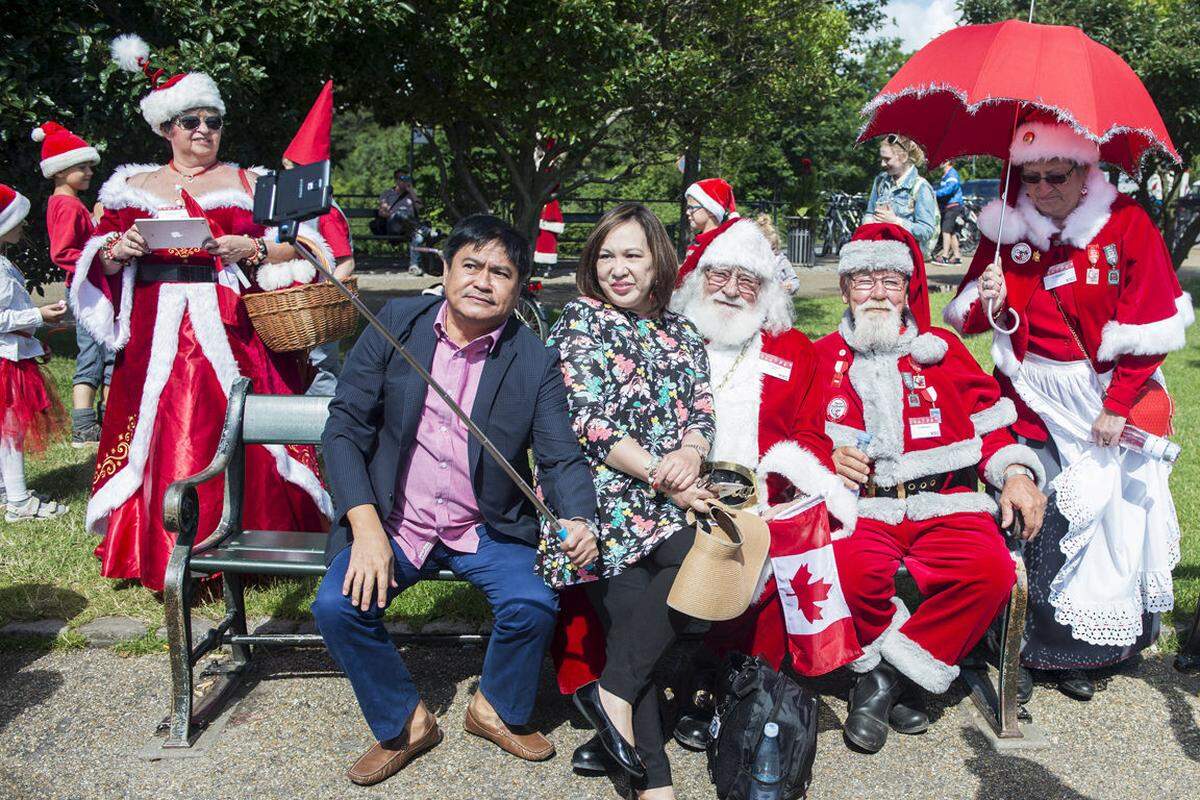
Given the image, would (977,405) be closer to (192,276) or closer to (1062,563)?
(1062,563)

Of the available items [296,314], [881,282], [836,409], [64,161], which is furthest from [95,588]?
[881,282]

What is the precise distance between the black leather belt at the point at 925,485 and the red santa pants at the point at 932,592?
145 millimetres

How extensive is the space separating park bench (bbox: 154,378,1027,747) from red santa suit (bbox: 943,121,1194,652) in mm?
436

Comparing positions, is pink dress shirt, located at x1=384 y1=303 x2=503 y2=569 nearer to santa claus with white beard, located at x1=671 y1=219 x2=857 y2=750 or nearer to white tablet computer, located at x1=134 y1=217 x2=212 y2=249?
santa claus with white beard, located at x1=671 y1=219 x2=857 y2=750

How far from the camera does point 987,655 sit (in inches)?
146

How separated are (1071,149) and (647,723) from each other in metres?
2.42

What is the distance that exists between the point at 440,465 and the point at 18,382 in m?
3.20

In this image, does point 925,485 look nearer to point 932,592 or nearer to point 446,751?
point 932,592

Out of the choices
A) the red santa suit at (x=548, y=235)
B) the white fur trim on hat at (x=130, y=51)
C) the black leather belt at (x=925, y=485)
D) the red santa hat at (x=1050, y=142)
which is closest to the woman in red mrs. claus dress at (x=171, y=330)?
the white fur trim on hat at (x=130, y=51)

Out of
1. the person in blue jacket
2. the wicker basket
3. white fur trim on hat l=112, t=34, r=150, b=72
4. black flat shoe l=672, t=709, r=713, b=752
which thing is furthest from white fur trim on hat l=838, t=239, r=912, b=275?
the person in blue jacket

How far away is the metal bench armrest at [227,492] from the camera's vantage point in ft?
10.8

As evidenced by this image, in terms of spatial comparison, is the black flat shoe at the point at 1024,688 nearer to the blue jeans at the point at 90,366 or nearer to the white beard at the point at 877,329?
the white beard at the point at 877,329

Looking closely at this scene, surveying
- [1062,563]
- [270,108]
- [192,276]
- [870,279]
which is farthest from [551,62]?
[1062,563]

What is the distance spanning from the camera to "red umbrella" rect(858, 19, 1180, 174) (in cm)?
330
